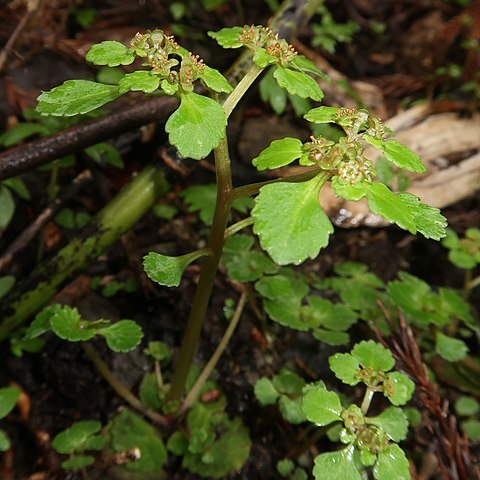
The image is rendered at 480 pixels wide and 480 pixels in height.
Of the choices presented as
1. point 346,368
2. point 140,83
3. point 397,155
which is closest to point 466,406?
point 346,368

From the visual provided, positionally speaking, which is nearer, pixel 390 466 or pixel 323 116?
pixel 323 116

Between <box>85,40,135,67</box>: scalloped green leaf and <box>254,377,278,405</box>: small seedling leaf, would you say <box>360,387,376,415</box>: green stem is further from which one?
<box>85,40,135,67</box>: scalloped green leaf

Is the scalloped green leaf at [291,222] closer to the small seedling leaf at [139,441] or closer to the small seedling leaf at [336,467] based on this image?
the small seedling leaf at [336,467]

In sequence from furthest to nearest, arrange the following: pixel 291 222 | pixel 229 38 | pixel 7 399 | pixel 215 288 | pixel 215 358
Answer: pixel 215 288 → pixel 215 358 → pixel 7 399 → pixel 229 38 → pixel 291 222

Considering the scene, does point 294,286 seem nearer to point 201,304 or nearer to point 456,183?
point 201,304

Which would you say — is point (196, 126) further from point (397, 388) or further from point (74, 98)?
point (397, 388)

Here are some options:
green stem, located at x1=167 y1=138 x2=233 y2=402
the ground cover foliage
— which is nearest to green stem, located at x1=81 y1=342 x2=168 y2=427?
the ground cover foliage
